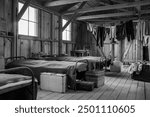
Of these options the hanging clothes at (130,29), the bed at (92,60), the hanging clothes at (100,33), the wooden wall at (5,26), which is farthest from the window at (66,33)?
the wooden wall at (5,26)

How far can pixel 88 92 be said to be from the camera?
12.2ft

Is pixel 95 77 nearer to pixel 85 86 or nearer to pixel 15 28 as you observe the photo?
pixel 85 86

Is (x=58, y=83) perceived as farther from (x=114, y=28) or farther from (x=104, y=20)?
(x=104, y=20)

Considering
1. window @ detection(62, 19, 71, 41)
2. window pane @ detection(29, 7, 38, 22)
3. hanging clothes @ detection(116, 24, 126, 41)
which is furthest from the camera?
window @ detection(62, 19, 71, 41)

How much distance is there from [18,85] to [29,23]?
494 centimetres

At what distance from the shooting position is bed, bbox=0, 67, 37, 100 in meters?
1.81

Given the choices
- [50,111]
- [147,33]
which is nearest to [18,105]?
[50,111]

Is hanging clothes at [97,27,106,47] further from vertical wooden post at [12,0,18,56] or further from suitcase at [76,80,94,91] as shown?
suitcase at [76,80,94,91]

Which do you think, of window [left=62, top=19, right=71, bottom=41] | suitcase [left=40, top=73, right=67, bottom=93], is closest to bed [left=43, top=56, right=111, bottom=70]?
suitcase [left=40, top=73, right=67, bottom=93]

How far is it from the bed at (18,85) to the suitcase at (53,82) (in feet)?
4.28

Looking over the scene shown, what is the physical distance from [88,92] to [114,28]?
4968 millimetres

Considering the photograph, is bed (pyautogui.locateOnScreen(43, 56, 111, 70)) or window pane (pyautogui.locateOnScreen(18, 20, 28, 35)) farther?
window pane (pyautogui.locateOnScreen(18, 20, 28, 35))

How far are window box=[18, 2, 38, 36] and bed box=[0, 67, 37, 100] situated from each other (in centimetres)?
403


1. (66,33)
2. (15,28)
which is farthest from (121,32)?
(15,28)
